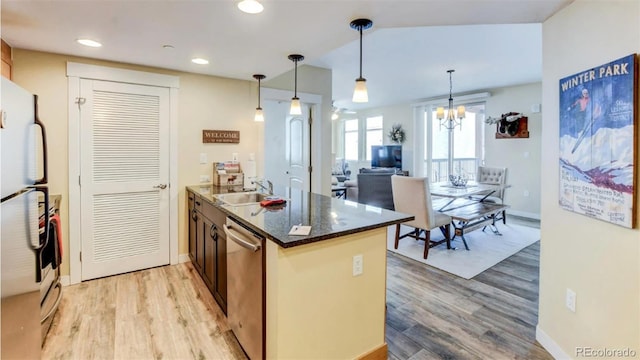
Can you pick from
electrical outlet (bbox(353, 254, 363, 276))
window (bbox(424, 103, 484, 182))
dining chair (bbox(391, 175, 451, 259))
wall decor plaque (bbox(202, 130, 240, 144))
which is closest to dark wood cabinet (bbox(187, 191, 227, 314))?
wall decor plaque (bbox(202, 130, 240, 144))

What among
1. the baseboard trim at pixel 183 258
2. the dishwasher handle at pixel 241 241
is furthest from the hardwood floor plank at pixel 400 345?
the baseboard trim at pixel 183 258

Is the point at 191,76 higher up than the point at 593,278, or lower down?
higher up

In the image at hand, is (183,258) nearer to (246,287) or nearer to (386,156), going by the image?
(246,287)

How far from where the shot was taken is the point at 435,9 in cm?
196

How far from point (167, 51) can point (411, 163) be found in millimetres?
6311

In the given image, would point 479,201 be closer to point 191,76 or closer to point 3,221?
point 191,76

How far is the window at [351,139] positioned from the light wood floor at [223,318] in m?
6.90

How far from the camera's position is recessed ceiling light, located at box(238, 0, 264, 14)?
6.30 ft

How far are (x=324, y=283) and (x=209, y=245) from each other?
56.3 inches

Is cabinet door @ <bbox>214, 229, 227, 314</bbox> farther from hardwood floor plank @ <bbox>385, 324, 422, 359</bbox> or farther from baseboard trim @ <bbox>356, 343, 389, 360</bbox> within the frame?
hardwood floor plank @ <bbox>385, 324, 422, 359</bbox>

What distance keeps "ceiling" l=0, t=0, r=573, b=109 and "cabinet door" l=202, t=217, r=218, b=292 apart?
1.54 m

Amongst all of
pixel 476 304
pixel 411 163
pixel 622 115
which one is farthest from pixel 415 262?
pixel 411 163

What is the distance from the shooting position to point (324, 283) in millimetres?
1667

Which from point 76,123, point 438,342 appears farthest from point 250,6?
point 438,342
